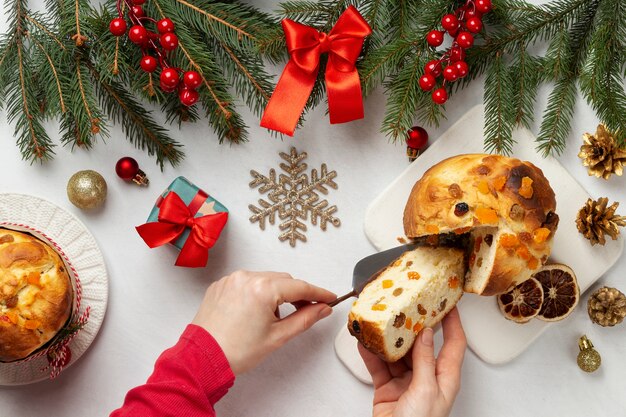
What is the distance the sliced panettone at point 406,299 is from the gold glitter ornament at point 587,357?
0.41 meters

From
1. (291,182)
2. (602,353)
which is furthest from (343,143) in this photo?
(602,353)

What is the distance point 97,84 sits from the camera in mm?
1729

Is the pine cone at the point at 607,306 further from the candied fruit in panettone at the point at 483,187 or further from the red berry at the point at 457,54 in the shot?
→ the red berry at the point at 457,54

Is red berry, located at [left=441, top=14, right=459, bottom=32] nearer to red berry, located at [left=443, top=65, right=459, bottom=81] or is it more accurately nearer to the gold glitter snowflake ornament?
red berry, located at [left=443, top=65, right=459, bottom=81]

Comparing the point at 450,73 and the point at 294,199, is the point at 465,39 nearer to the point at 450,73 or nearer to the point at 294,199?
the point at 450,73

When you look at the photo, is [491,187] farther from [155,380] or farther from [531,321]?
[155,380]

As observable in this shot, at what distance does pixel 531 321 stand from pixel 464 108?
1.94 feet

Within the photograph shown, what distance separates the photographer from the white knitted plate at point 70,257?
5.93ft

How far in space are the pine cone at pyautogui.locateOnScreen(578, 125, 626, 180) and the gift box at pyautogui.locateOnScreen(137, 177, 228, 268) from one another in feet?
3.09

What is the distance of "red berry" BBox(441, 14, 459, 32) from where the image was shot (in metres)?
1.55

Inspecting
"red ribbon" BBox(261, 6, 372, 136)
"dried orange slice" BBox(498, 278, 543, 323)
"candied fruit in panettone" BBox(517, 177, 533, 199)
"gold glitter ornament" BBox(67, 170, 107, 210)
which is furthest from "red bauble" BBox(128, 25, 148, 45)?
"dried orange slice" BBox(498, 278, 543, 323)

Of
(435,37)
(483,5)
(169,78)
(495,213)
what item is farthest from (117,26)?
(495,213)

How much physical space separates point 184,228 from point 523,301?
89 centimetres

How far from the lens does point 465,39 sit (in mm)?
1559
